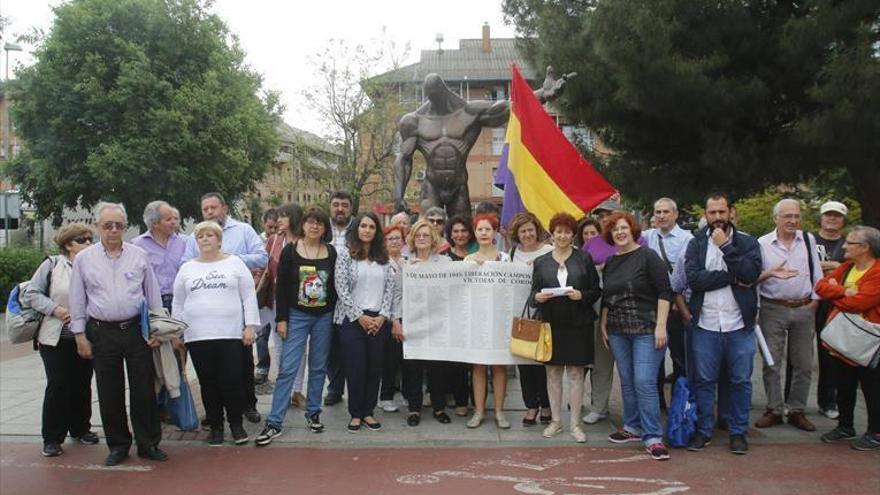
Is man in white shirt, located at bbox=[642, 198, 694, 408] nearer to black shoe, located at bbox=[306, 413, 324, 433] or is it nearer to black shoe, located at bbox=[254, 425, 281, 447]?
black shoe, located at bbox=[306, 413, 324, 433]

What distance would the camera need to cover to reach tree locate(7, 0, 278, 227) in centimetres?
2423

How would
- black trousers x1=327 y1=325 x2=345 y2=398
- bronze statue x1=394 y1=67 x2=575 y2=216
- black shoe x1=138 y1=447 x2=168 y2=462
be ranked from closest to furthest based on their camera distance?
black shoe x1=138 y1=447 x2=168 y2=462 → black trousers x1=327 y1=325 x2=345 y2=398 → bronze statue x1=394 y1=67 x2=575 y2=216

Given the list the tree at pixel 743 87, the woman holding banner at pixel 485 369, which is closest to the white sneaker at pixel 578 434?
the woman holding banner at pixel 485 369

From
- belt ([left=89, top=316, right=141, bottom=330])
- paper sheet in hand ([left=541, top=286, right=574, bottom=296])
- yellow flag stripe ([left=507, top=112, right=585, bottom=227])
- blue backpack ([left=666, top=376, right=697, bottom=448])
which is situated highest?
yellow flag stripe ([left=507, top=112, right=585, bottom=227])

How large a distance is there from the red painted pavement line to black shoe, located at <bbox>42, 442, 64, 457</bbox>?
0.06 m

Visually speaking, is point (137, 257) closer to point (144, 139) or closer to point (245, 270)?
point (245, 270)

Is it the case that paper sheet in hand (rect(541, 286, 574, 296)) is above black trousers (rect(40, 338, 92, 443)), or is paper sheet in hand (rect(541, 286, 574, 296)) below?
above

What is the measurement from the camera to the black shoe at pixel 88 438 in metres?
5.68

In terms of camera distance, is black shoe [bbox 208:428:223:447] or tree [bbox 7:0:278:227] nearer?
black shoe [bbox 208:428:223:447]

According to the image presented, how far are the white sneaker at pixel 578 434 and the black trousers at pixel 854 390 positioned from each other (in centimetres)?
204

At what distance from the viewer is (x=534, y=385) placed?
20.0ft

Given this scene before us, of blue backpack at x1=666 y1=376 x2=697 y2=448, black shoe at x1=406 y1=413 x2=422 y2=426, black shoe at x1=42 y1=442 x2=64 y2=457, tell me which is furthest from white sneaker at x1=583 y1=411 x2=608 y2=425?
black shoe at x1=42 y1=442 x2=64 y2=457

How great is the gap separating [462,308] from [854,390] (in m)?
3.15

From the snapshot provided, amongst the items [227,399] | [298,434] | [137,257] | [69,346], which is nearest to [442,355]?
[298,434]
